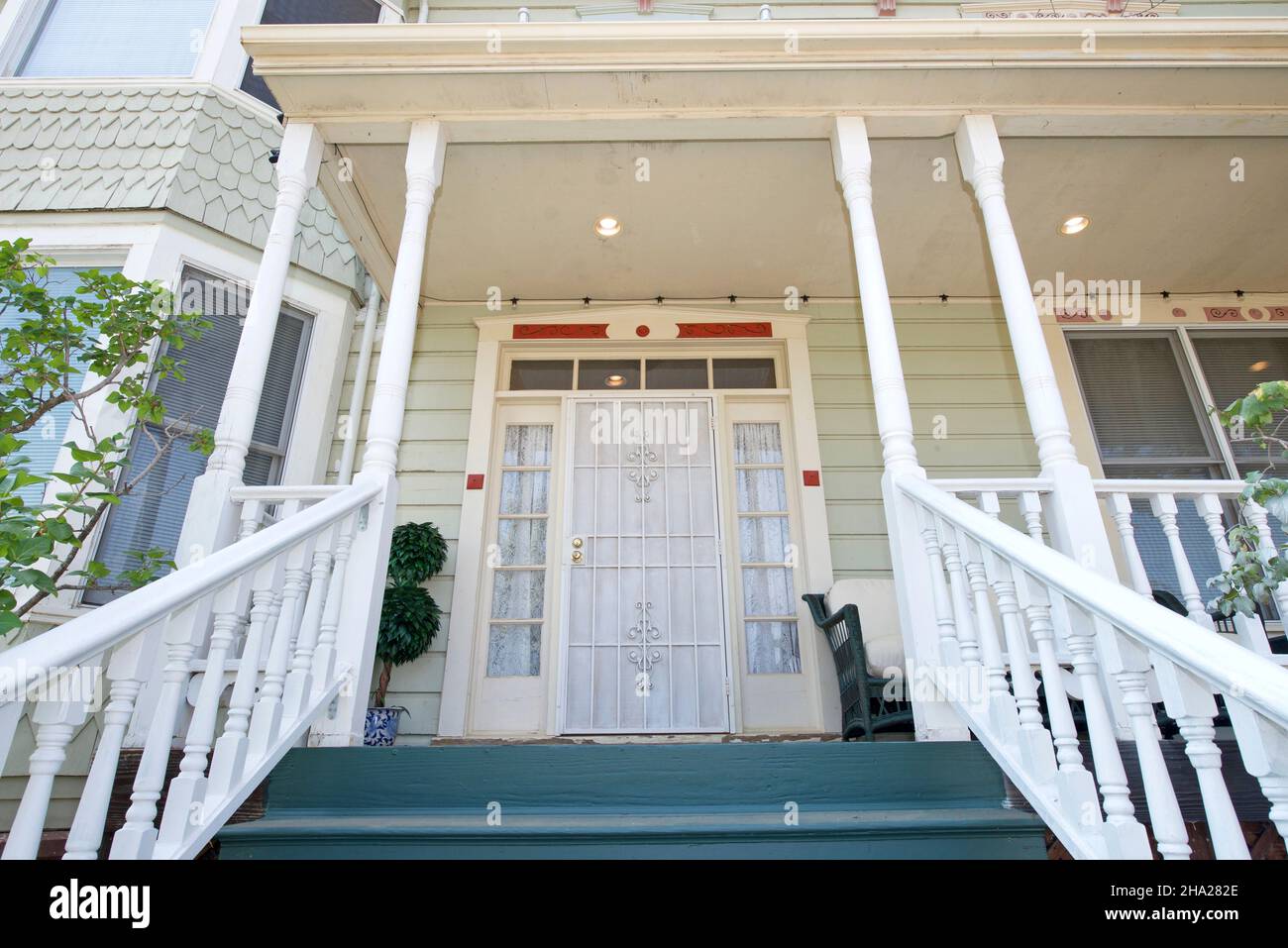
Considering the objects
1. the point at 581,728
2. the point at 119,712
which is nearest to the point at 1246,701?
the point at 119,712

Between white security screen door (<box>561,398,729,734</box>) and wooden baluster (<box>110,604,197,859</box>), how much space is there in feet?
7.45

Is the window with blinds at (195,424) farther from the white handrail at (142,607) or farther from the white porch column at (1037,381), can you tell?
the white porch column at (1037,381)

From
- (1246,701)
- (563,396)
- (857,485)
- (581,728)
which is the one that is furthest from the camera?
(563,396)

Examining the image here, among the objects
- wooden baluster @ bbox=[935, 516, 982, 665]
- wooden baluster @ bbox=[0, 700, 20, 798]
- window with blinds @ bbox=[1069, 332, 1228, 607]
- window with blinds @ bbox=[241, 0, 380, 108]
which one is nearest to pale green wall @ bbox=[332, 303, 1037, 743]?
window with blinds @ bbox=[1069, 332, 1228, 607]

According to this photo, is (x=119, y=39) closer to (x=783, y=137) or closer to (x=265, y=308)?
(x=265, y=308)

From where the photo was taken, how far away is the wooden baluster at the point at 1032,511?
2287mm

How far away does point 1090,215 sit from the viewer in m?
3.70

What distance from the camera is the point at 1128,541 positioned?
95.3 inches

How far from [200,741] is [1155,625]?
190 cm

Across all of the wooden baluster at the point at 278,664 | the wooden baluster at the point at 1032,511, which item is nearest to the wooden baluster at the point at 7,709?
the wooden baluster at the point at 278,664

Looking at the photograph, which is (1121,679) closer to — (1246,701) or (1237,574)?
(1246,701)

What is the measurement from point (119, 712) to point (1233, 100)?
4.21m

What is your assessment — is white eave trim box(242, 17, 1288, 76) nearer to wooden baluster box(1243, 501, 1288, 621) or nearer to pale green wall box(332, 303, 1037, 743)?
pale green wall box(332, 303, 1037, 743)

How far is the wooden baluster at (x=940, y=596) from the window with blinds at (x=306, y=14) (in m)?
4.44
